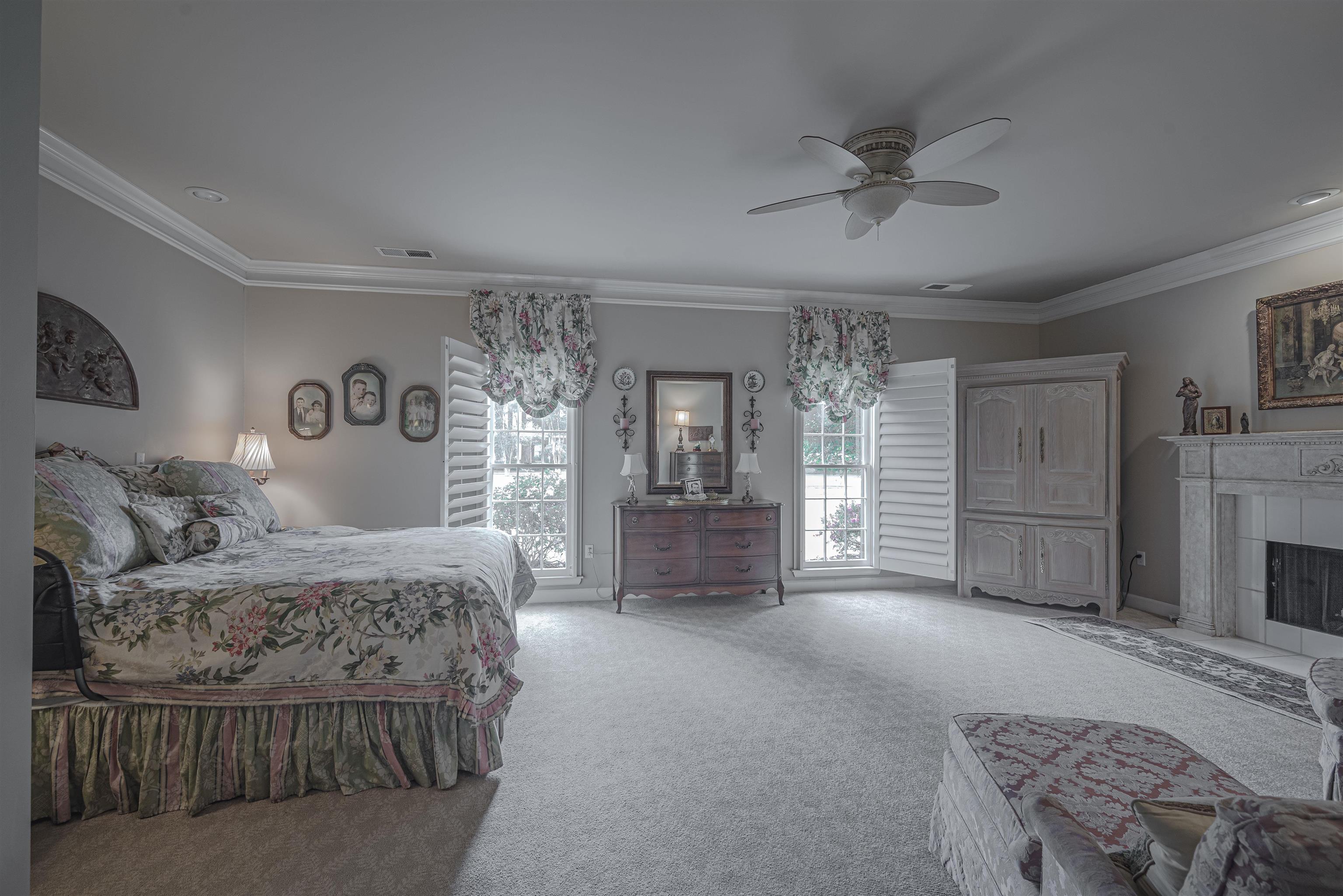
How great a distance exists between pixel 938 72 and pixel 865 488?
12.7 ft

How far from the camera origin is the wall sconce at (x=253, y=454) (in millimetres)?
3939

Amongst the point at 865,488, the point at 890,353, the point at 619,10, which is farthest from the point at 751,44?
the point at 865,488

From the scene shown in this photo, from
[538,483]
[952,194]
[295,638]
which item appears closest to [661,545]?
[538,483]

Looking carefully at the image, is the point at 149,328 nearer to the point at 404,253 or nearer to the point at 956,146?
the point at 404,253

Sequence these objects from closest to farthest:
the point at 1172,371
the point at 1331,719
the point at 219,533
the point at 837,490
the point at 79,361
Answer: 1. the point at 1331,719
2. the point at 219,533
3. the point at 79,361
4. the point at 1172,371
5. the point at 837,490

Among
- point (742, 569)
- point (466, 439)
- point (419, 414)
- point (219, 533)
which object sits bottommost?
point (742, 569)

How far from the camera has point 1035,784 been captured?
1.40 meters

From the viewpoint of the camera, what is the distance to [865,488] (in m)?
5.50

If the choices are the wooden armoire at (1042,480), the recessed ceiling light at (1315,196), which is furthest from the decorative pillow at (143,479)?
the recessed ceiling light at (1315,196)

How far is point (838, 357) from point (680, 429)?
1.55 m

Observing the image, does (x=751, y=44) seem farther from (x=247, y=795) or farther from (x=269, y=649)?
(x=247, y=795)

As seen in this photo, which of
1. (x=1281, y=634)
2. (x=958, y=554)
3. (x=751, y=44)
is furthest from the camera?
(x=958, y=554)

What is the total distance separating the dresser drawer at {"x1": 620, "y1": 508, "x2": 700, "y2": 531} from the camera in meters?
4.53

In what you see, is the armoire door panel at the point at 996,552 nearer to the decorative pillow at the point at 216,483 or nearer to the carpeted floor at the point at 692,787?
the carpeted floor at the point at 692,787
